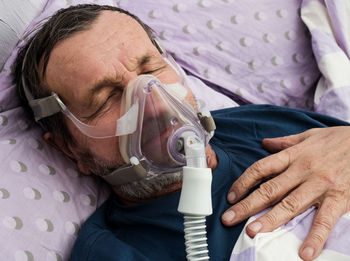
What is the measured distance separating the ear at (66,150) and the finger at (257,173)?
50 cm

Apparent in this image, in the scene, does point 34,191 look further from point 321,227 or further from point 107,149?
point 321,227

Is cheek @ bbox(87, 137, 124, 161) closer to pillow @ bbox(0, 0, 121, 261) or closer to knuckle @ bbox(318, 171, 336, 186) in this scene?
pillow @ bbox(0, 0, 121, 261)

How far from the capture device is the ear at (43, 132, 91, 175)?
1.57 m

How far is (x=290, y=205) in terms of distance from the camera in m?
1.32

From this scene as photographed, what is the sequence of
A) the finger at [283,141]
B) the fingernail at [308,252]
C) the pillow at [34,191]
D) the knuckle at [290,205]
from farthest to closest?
the finger at [283,141] < the pillow at [34,191] < the knuckle at [290,205] < the fingernail at [308,252]

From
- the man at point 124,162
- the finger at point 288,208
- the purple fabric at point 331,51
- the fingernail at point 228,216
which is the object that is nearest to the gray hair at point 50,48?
the man at point 124,162

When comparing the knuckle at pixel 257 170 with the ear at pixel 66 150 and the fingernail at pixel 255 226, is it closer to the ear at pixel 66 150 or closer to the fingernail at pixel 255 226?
the fingernail at pixel 255 226

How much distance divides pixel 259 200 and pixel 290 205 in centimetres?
8

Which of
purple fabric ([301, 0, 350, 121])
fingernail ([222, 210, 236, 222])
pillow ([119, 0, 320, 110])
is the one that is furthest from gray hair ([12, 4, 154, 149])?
purple fabric ([301, 0, 350, 121])

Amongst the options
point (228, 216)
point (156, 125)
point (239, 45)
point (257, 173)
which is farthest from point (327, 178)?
point (239, 45)

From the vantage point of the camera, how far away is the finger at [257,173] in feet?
4.56

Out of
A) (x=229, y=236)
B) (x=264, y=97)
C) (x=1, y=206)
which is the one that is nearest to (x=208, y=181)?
(x=229, y=236)

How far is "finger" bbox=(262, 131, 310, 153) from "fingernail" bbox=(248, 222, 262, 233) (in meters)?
0.39

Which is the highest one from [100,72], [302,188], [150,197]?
[100,72]
